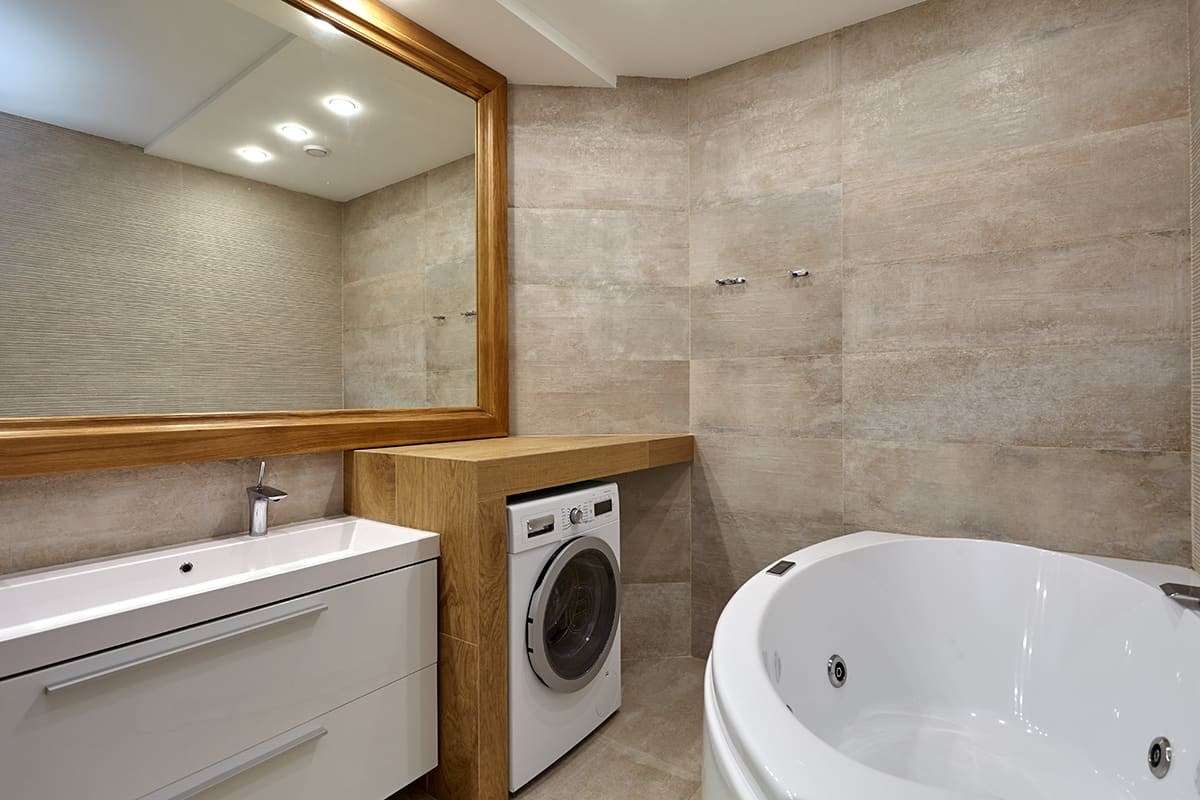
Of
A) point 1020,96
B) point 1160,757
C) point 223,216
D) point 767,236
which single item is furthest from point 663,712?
point 1020,96

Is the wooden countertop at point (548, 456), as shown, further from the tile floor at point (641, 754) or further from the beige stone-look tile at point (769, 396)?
the tile floor at point (641, 754)

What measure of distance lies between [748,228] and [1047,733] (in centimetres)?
186

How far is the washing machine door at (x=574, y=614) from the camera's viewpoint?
1806mm

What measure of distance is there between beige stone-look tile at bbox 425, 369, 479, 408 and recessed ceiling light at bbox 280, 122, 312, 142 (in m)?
0.84

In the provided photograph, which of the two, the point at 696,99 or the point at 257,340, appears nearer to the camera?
the point at 257,340

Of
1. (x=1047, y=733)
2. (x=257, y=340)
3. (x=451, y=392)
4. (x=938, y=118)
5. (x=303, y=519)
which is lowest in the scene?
(x=1047, y=733)

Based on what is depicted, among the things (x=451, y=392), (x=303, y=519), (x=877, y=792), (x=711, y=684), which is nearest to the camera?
(x=877, y=792)

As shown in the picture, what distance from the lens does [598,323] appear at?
8.48ft

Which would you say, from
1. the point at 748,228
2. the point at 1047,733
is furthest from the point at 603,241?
the point at 1047,733

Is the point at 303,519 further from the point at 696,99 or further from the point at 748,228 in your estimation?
the point at 696,99

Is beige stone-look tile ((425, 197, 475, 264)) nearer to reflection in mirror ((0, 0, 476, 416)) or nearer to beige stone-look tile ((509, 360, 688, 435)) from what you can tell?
reflection in mirror ((0, 0, 476, 416))

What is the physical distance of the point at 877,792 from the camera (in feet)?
2.40

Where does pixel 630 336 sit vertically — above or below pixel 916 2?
below

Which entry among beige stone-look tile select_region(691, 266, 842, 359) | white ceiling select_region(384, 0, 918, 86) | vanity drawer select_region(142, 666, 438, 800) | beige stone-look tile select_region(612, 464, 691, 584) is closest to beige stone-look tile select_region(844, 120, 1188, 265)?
beige stone-look tile select_region(691, 266, 842, 359)
